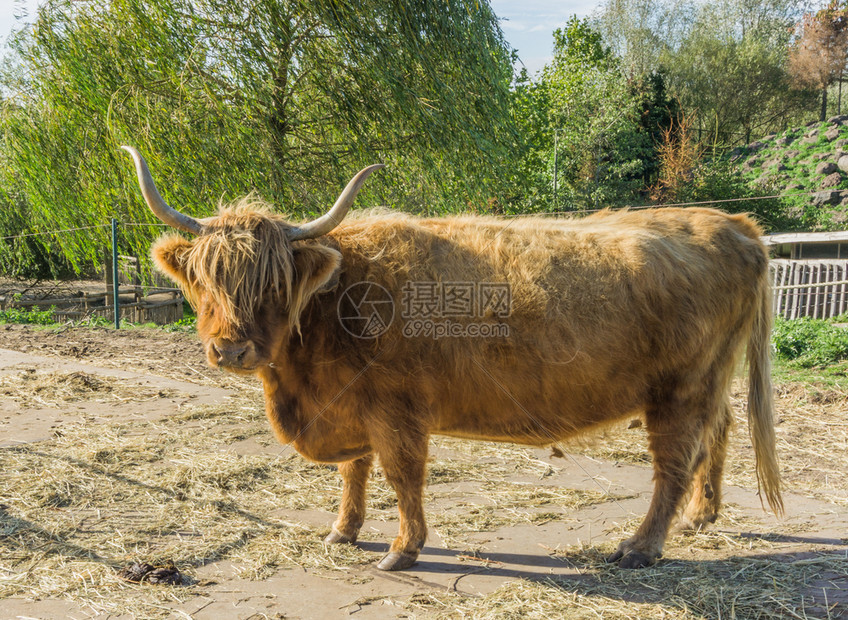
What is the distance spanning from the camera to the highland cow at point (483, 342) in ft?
10.6

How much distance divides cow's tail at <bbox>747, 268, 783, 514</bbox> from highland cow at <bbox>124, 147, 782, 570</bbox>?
18mm

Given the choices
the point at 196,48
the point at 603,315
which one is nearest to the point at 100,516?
the point at 603,315

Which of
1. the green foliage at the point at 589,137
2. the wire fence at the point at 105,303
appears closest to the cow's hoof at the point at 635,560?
the wire fence at the point at 105,303

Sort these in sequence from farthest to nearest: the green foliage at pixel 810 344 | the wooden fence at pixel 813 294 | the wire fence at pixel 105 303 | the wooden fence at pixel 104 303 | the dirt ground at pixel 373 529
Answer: the wooden fence at pixel 104 303, the wire fence at pixel 105 303, the wooden fence at pixel 813 294, the green foliage at pixel 810 344, the dirt ground at pixel 373 529

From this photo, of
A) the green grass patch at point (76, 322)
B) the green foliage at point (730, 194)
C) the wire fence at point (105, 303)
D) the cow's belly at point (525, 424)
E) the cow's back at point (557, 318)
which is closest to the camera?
the cow's back at point (557, 318)

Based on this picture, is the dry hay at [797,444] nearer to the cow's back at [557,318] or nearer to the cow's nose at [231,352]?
the cow's back at [557,318]

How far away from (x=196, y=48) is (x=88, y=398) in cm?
429

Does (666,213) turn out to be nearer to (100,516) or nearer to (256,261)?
(256,261)

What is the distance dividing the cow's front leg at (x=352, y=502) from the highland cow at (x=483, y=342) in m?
0.01

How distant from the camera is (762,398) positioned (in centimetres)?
375

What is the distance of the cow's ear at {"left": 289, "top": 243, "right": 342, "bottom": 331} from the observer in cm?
309

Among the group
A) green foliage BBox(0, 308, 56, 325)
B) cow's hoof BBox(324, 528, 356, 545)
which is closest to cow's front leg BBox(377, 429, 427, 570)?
cow's hoof BBox(324, 528, 356, 545)

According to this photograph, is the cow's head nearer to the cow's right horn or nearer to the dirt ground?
the cow's right horn

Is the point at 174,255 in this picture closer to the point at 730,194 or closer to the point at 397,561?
the point at 397,561
